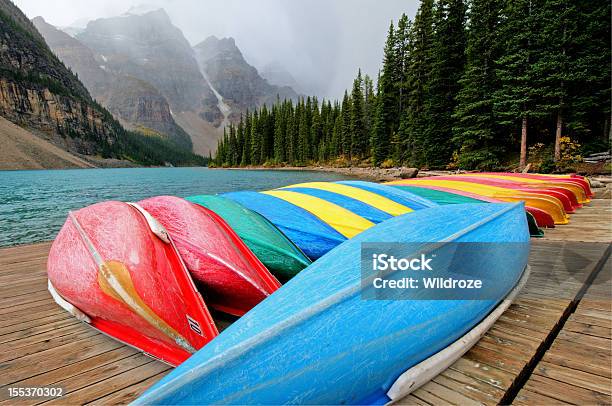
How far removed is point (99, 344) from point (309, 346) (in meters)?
1.67

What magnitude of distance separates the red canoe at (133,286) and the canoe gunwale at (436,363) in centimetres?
101

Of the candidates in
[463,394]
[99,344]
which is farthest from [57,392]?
[463,394]

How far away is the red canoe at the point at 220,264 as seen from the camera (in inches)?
83.4

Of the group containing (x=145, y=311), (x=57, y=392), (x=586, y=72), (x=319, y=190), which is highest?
(x=586, y=72)

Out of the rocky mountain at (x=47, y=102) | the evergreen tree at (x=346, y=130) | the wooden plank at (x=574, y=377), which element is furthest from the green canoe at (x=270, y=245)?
the rocky mountain at (x=47, y=102)

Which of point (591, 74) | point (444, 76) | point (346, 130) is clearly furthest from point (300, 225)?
point (346, 130)

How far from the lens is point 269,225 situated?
9.63 ft

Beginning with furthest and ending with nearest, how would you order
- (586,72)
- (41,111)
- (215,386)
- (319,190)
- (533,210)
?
(41,111), (586,72), (533,210), (319,190), (215,386)

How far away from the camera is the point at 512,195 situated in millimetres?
4574

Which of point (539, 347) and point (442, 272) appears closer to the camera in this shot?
point (442, 272)

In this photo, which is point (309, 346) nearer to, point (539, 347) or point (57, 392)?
point (57, 392)

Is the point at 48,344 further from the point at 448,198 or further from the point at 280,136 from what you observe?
the point at 280,136

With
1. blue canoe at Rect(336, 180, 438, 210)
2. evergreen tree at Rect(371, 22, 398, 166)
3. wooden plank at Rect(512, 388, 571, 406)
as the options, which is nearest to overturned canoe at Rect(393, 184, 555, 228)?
blue canoe at Rect(336, 180, 438, 210)

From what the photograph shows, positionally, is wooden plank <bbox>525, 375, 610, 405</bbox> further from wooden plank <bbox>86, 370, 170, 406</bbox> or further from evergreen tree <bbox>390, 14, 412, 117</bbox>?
evergreen tree <bbox>390, 14, 412, 117</bbox>
